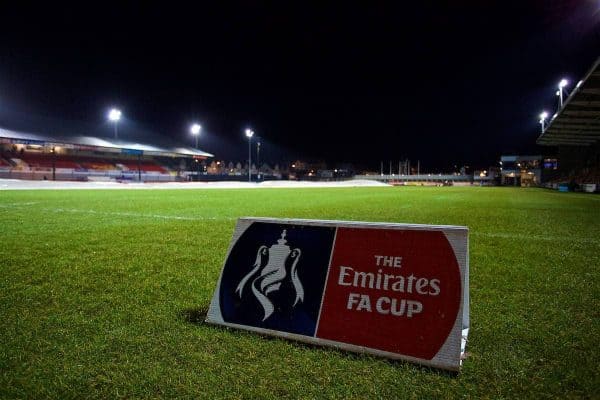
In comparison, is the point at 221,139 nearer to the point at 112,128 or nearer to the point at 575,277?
A: the point at 112,128

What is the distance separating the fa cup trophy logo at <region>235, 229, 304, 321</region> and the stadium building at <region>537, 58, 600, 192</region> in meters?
22.6

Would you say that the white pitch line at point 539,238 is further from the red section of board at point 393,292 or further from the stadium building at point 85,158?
the stadium building at point 85,158

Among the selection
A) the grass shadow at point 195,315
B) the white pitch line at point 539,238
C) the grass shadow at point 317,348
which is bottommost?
the grass shadow at point 195,315

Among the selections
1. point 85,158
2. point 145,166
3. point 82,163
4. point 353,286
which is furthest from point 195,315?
point 145,166

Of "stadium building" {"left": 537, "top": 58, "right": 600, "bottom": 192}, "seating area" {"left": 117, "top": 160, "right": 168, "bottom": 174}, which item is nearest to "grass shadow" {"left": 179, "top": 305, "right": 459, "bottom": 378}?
"stadium building" {"left": 537, "top": 58, "right": 600, "bottom": 192}

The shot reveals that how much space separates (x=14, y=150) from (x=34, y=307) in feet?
178

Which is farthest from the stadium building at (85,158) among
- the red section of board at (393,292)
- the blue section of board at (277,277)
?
the red section of board at (393,292)

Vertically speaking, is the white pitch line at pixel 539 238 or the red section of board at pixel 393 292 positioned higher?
the red section of board at pixel 393 292

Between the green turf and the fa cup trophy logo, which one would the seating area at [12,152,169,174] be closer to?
the green turf

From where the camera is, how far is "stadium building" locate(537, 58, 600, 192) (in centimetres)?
2425

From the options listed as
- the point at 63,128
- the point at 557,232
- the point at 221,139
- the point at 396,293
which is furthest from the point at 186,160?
the point at 396,293

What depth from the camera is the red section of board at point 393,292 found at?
2330mm

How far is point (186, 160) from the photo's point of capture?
6750 cm

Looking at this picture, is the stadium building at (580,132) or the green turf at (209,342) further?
the stadium building at (580,132)
